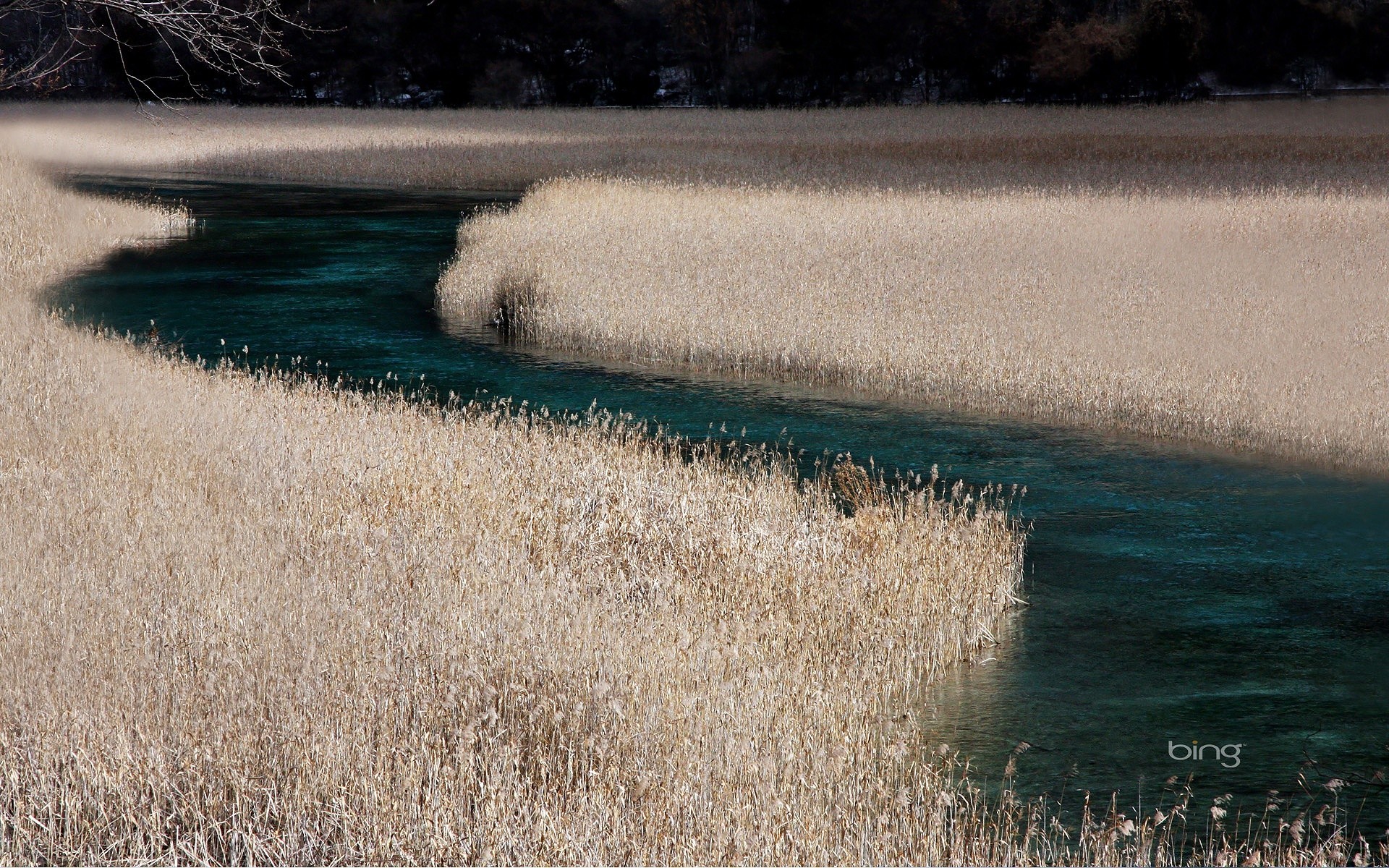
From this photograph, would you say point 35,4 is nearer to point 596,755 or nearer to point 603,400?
point 603,400

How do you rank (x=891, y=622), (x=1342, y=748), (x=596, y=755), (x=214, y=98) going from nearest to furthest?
(x=596, y=755)
(x=1342, y=748)
(x=891, y=622)
(x=214, y=98)

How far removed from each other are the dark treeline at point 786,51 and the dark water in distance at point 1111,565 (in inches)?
1275

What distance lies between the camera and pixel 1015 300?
1463 cm

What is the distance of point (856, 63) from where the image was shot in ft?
175

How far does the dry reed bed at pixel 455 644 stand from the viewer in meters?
4.57

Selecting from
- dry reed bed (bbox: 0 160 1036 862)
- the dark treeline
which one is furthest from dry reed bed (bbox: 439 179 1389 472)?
the dark treeline

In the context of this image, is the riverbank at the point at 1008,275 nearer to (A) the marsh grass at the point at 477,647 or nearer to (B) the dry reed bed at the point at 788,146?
(B) the dry reed bed at the point at 788,146

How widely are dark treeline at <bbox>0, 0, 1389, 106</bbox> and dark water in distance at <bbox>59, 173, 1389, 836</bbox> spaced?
32.4 metres

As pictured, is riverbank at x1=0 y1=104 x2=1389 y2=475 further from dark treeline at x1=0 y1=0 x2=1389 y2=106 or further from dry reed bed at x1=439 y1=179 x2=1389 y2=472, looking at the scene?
dark treeline at x1=0 y1=0 x2=1389 y2=106

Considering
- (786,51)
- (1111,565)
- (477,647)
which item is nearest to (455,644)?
(477,647)

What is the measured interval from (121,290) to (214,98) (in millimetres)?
50297

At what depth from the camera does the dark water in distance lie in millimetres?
5934

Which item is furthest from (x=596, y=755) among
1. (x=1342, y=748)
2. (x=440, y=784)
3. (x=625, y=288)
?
(x=625, y=288)

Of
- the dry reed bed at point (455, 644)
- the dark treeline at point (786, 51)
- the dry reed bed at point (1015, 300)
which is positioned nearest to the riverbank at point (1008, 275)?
the dry reed bed at point (1015, 300)
